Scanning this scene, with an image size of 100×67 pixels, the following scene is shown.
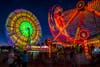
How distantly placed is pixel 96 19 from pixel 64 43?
362 centimetres

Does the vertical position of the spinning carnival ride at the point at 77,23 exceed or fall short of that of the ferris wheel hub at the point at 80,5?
it falls short

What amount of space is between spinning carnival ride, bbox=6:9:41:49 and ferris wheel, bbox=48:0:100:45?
1766 mm

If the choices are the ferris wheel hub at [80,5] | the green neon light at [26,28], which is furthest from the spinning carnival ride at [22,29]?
the ferris wheel hub at [80,5]

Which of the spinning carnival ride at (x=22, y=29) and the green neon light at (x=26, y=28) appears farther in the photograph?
the green neon light at (x=26, y=28)

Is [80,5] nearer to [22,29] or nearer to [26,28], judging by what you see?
[26,28]

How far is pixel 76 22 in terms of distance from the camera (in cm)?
2284

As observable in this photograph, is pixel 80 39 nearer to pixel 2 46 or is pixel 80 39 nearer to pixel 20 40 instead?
pixel 20 40

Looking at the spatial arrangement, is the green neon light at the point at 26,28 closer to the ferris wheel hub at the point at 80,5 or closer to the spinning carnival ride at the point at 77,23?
the spinning carnival ride at the point at 77,23

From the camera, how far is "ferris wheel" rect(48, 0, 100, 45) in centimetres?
2184

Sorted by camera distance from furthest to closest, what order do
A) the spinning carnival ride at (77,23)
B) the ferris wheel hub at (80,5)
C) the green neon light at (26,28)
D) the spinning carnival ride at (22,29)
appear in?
the ferris wheel hub at (80,5) → the spinning carnival ride at (77,23) → the green neon light at (26,28) → the spinning carnival ride at (22,29)

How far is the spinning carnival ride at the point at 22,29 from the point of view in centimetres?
2061

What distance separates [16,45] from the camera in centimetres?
2086

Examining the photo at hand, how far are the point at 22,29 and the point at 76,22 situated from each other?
16.2 feet

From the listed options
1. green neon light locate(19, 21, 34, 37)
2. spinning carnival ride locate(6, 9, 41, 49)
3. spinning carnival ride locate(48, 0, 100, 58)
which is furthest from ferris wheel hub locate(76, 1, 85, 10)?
green neon light locate(19, 21, 34, 37)
